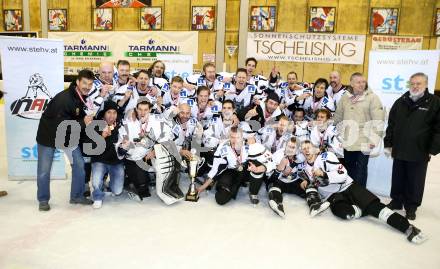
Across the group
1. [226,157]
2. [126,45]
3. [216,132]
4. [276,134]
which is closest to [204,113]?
Answer: [216,132]

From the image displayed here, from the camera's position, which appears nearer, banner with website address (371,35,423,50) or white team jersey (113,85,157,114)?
white team jersey (113,85,157,114)

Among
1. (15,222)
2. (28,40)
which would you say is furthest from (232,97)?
(15,222)

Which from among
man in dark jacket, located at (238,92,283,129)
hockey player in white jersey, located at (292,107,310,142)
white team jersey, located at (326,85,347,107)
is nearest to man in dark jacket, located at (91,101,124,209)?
man in dark jacket, located at (238,92,283,129)

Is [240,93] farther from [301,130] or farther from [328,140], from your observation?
[328,140]

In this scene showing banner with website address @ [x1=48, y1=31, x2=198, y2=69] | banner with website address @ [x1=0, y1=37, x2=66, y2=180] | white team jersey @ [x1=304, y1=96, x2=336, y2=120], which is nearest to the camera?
banner with website address @ [x1=0, y1=37, x2=66, y2=180]

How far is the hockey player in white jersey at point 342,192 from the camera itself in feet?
12.6

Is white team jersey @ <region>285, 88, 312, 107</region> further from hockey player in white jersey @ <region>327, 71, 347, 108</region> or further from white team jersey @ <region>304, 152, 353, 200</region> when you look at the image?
white team jersey @ <region>304, 152, 353, 200</region>

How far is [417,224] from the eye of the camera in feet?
13.2

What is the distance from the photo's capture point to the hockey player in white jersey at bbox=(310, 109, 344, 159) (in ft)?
15.8

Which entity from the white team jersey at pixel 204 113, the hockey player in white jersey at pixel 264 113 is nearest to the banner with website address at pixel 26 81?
the white team jersey at pixel 204 113

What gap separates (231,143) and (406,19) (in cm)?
788

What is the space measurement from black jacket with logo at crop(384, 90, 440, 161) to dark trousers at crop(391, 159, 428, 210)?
128mm

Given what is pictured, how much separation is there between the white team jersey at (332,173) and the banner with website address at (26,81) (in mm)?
3502

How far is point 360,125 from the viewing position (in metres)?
4.66
